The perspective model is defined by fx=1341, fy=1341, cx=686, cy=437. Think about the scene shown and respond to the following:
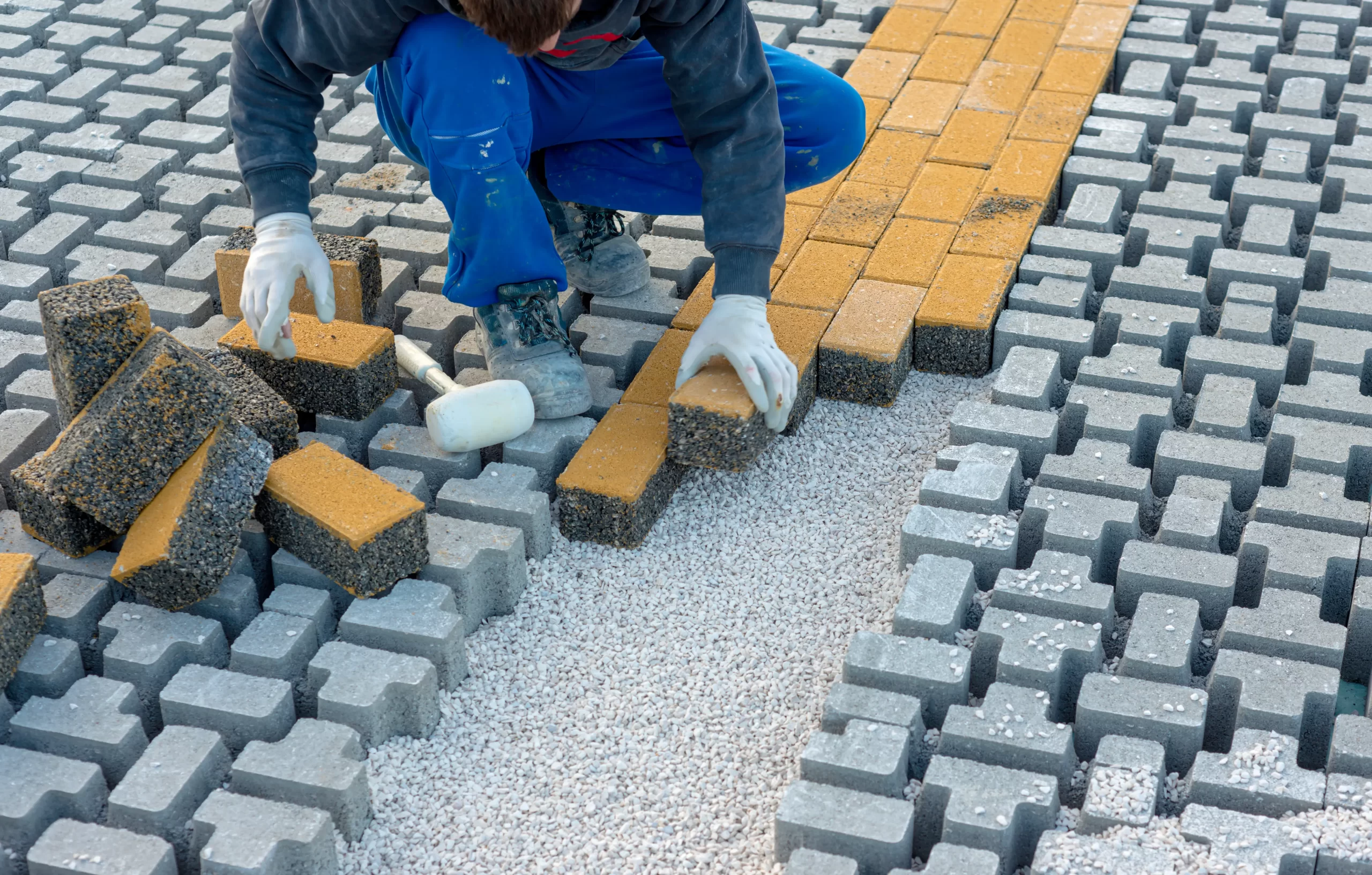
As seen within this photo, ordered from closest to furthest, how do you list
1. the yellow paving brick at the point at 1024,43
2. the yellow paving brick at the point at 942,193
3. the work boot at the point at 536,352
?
the work boot at the point at 536,352
the yellow paving brick at the point at 942,193
the yellow paving brick at the point at 1024,43

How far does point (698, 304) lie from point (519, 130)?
0.82m

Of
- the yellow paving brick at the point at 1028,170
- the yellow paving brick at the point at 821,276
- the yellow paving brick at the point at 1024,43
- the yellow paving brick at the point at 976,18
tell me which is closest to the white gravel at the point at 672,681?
the yellow paving brick at the point at 821,276

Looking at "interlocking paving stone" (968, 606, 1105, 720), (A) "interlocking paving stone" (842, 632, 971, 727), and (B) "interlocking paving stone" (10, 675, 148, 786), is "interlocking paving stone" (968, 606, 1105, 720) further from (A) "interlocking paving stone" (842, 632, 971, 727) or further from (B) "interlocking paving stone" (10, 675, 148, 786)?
(B) "interlocking paving stone" (10, 675, 148, 786)

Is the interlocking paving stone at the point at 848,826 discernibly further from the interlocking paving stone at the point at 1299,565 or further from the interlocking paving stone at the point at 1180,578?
the interlocking paving stone at the point at 1299,565

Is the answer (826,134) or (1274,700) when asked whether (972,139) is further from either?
(1274,700)

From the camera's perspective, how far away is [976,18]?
17.0 feet

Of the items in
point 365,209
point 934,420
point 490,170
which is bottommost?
point 934,420

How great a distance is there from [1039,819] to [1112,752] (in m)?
0.21

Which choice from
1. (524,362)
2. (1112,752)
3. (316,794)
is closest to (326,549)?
(316,794)

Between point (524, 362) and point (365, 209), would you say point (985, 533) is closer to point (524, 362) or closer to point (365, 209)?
point (524, 362)

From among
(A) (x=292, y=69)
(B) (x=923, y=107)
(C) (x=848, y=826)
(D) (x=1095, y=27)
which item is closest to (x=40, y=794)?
(C) (x=848, y=826)

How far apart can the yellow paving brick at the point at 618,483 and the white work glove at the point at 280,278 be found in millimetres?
723

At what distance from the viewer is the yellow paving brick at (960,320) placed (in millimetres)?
3660

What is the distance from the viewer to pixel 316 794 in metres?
2.49
